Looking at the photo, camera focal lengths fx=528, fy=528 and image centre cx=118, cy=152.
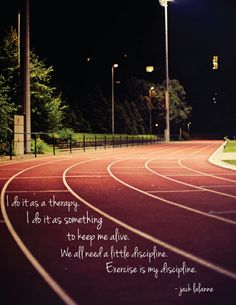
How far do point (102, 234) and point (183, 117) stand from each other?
96140 millimetres

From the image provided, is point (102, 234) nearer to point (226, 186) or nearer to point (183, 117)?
point (226, 186)

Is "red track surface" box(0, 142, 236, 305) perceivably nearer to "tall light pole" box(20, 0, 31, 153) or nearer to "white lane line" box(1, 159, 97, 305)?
"white lane line" box(1, 159, 97, 305)

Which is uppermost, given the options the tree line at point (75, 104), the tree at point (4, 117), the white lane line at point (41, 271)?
the tree line at point (75, 104)

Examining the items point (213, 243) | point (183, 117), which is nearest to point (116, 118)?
point (183, 117)

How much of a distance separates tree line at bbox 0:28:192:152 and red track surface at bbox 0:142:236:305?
59.0ft

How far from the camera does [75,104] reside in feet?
242

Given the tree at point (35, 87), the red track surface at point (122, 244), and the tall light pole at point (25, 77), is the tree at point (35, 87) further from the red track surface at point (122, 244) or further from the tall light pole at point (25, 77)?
the red track surface at point (122, 244)

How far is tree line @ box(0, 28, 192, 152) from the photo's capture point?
3778 centimetres

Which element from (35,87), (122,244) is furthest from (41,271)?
(35,87)

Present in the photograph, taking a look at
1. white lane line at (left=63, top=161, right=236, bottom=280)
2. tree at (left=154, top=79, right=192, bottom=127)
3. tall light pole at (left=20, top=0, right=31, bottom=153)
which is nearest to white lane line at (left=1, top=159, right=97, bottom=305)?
white lane line at (left=63, top=161, right=236, bottom=280)

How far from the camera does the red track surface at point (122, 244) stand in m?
→ 5.62

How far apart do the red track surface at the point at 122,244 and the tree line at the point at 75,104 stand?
18.0m

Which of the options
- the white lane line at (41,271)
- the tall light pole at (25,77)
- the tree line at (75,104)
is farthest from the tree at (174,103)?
the white lane line at (41,271)

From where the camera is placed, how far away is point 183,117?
103562 mm
